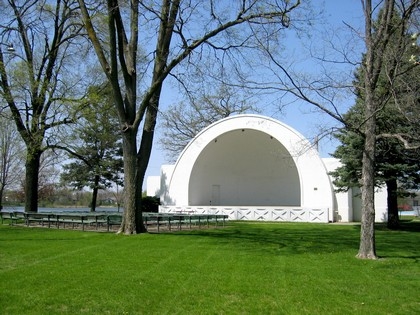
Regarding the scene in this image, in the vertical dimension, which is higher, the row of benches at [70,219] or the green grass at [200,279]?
the row of benches at [70,219]

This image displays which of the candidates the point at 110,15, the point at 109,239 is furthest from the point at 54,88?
the point at 109,239

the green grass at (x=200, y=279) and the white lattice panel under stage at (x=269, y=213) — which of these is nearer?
the green grass at (x=200, y=279)

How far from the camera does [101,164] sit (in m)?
36.8

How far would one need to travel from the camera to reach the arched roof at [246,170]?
28.8m

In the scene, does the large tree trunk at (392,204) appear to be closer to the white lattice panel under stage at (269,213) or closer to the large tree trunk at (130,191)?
the white lattice panel under stage at (269,213)

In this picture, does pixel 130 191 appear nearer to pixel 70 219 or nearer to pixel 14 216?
pixel 70 219

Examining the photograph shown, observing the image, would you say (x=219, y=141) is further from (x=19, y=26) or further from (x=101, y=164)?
(x=19, y=26)

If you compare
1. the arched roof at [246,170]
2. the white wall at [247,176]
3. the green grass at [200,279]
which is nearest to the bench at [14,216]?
the green grass at [200,279]

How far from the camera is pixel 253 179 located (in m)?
37.1

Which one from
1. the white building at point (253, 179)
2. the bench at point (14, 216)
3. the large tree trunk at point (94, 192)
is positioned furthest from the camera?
the large tree trunk at point (94, 192)

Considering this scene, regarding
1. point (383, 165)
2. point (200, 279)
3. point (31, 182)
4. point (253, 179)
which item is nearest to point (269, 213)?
point (253, 179)

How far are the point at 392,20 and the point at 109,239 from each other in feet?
34.9

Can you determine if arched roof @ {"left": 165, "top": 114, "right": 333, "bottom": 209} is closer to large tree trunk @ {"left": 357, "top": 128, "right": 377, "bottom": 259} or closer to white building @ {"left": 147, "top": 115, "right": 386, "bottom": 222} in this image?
white building @ {"left": 147, "top": 115, "right": 386, "bottom": 222}

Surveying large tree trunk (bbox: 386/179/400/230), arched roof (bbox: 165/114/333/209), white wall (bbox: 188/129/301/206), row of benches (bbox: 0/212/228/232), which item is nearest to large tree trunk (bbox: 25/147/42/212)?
row of benches (bbox: 0/212/228/232)
